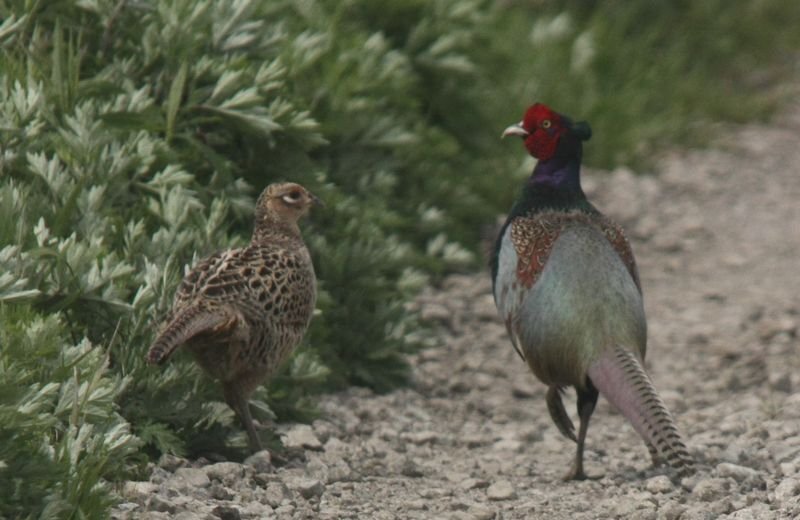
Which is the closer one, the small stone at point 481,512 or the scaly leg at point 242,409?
the small stone at point 481,512

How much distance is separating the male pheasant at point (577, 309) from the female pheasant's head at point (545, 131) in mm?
151

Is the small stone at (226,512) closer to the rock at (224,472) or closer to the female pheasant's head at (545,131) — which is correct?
the rock at (224,472)

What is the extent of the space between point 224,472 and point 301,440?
0.77 metres

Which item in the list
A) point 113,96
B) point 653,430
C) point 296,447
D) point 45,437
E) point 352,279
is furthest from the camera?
point 352,279

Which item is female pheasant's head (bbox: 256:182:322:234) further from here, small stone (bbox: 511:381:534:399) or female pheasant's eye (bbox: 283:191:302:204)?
small stone (bbox: 511:381:534:399)

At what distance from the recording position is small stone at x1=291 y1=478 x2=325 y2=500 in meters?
5.64

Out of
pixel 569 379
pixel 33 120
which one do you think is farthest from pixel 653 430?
pixel 33 120

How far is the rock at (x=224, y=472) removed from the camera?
5.61 metres

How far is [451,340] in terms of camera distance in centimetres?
876

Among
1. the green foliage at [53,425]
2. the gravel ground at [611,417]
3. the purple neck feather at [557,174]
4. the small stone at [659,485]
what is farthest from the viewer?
the purple neck feather at [557,174]

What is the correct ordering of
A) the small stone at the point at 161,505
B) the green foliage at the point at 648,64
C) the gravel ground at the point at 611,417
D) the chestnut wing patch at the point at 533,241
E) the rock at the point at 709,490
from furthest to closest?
the green foliage at the point at 648,64 < the chestnut wing patch at the point at 533,241 < the rock at the point at 709,490 < the gravel ground at the point at 611,417 < the small stone at the point at 161,505

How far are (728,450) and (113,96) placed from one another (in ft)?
10.2

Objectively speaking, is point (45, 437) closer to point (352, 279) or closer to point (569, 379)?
point (569, 379)

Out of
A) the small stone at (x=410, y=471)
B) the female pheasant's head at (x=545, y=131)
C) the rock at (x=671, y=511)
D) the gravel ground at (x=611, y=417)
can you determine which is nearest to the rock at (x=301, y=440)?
the gravel ground at (x=611, y=417)
